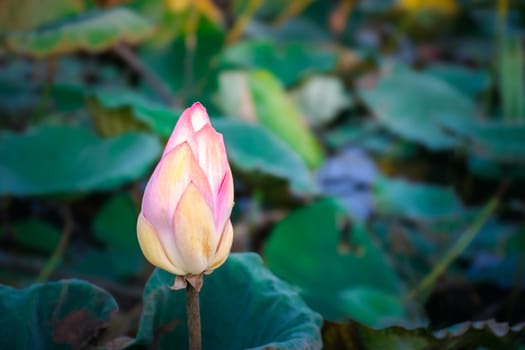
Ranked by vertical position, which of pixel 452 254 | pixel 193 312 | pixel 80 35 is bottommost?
pixel 452 254

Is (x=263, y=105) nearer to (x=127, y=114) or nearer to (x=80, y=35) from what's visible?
(x=127, y=114)

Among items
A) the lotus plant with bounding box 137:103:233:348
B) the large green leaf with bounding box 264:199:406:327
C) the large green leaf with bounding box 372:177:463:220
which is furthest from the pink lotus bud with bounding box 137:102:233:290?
the large green leaf with bounding box 372:177:463:220

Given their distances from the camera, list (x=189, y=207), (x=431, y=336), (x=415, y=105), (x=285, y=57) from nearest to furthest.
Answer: (x=189, y=207) → (x=431, y=336) → (x=415, y=105) → (x=285, y=57)

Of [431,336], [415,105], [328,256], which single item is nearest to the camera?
[431,336]

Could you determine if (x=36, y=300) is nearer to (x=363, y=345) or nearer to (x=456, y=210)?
(x=363, y=345)

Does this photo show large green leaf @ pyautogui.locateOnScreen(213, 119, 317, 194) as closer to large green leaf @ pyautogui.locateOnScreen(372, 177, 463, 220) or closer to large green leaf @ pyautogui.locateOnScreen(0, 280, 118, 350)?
large green leaf @ pyautogui.locateOnScreen(372, 177, 463, 220)

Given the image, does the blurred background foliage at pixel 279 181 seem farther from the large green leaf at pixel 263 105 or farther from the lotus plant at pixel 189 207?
the lotus plant at pixel 189 207

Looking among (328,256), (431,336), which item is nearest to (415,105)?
(328,256)
